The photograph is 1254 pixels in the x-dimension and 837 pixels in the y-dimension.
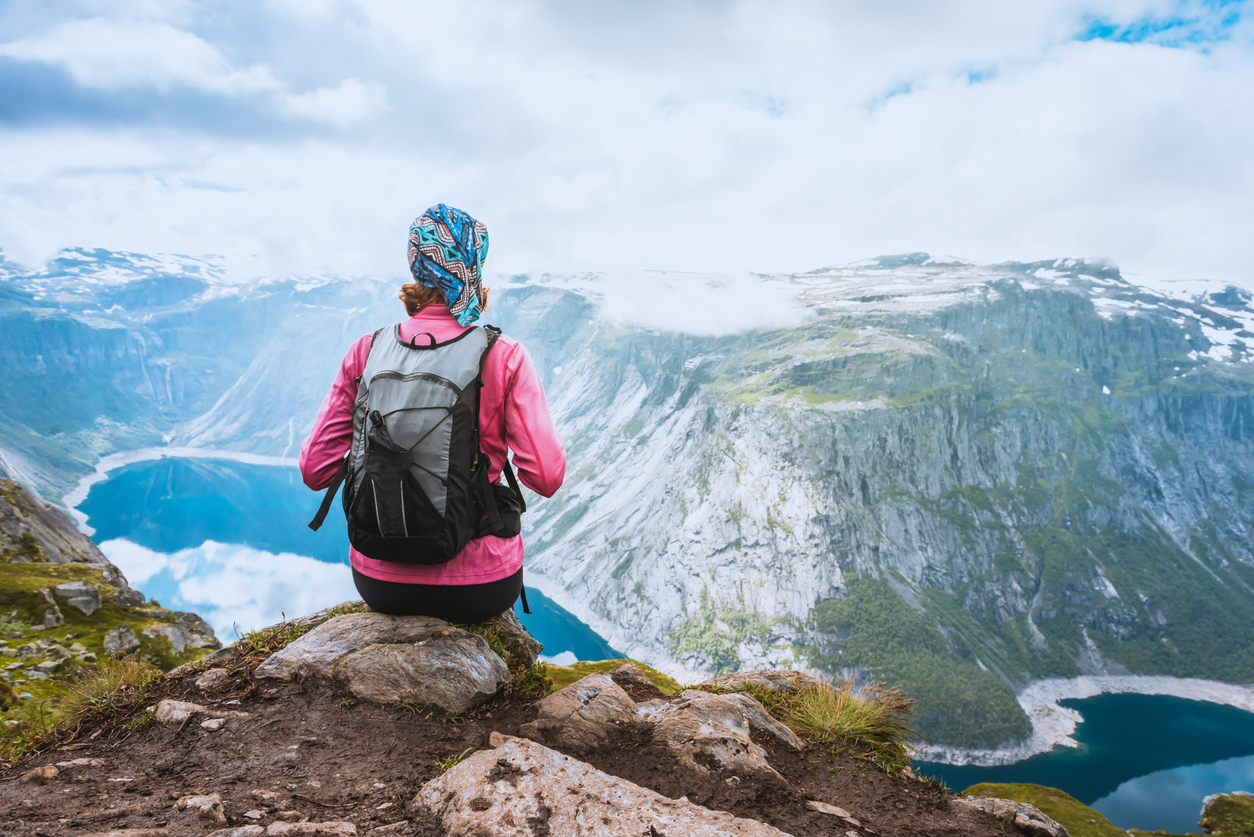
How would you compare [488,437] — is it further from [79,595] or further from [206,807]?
[79,595]

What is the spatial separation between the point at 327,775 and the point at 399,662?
3.97ft

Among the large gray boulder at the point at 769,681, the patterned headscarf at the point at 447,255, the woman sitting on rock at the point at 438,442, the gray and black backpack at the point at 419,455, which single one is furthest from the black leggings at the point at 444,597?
the large gray boulder at the point at 769,681

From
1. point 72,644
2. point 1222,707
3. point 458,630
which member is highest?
point 458,630

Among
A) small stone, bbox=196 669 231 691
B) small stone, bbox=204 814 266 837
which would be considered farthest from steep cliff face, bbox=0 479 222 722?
small stone, bbox=204 814 266 837

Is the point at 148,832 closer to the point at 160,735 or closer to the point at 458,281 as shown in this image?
the point at 160,735

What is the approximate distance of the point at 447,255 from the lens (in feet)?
16.7

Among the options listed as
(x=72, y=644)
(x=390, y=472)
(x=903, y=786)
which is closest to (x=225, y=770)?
(x=390, y=472)

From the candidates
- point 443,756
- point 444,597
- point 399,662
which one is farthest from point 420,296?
point 443,756

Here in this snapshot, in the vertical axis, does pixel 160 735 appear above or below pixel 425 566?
below

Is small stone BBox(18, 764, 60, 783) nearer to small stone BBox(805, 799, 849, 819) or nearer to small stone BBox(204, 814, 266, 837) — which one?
small stone BBox(204, 814, 266, 837)

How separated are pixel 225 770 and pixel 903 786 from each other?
223 inches

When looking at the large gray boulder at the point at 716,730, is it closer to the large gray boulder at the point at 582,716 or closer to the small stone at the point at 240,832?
the large gray boulder at the point at 582,716

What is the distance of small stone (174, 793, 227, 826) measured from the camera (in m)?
3.56

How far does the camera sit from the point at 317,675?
566cm
